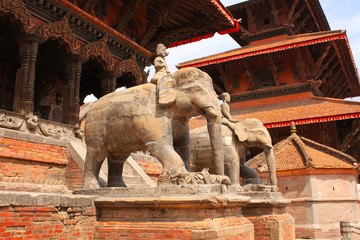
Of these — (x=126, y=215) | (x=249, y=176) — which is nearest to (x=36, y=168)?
(x=126, y=215)

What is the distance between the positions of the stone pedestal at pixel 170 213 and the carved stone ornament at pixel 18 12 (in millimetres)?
5588

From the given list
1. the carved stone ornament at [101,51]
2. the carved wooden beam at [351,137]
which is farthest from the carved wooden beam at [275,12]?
the carved stone ornament at [101,51]

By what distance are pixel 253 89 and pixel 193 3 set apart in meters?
9.53

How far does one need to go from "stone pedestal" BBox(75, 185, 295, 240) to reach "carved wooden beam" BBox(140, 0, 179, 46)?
377 inches

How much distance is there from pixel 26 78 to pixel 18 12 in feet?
5.38

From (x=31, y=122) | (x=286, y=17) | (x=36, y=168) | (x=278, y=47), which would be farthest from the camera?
(x=286, y=17)

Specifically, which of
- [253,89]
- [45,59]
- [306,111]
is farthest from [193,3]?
[253,89]

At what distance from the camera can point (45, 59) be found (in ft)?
43.9

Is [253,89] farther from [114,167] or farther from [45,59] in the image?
[114,167]

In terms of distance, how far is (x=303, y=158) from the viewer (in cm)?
1410

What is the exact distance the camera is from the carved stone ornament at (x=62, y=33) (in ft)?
31.5

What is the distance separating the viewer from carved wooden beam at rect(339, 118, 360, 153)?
18.1 metres

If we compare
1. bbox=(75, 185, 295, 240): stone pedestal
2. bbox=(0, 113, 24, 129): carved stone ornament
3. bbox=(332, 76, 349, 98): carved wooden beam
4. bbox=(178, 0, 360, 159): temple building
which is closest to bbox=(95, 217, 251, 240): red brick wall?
bbox=(75, 185, 295, 240): stone pedestal

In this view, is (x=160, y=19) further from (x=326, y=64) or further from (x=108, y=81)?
(x=326, y=64)
